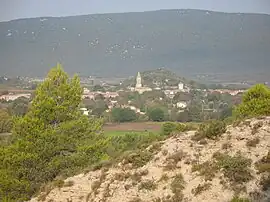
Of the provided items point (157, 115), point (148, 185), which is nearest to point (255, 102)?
point (148, 185)

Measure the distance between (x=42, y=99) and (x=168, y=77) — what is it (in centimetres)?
12986

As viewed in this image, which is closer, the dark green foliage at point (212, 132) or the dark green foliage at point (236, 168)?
the dark green foliage at point (236, 168)

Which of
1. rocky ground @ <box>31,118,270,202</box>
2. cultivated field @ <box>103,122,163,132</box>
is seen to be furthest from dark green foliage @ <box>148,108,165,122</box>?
rocky ground @ <box>31,118,270,202</box>

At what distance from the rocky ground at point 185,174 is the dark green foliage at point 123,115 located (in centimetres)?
5803

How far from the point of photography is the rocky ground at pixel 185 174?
11.0m

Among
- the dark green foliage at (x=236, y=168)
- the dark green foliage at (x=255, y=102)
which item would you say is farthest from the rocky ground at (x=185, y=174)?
the dark green foliage at (x=255, y=102)

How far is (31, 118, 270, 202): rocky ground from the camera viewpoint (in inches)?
432

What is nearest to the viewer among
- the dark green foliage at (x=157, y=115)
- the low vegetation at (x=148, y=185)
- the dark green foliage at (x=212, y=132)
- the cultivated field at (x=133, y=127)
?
the low vegetation at (x=148, y=185)

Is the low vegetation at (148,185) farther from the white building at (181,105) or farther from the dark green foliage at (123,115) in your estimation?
the white building at (181,105)

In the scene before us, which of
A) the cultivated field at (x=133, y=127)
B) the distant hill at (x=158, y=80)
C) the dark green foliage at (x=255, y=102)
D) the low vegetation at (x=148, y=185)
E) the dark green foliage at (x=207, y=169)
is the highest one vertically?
the dark green foliage at (x=255, y=102)

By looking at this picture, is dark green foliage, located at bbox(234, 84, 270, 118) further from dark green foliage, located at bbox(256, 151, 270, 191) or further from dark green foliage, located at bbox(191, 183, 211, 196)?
dark green foliage, located at bbox(191, 183, 211, 196)

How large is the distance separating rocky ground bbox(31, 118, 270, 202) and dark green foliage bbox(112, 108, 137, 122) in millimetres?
58028

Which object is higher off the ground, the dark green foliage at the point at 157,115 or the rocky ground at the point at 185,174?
the rocky ground at the point at 185,174

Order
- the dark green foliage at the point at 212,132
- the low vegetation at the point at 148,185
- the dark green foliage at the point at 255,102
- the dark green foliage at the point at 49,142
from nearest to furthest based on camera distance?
the low vegetation at the point at 148,185 → the dark green foliage at the point at 212,132 → the dark green foliage at the point at 49,142 → the dark green foliage at the point at 255,102
